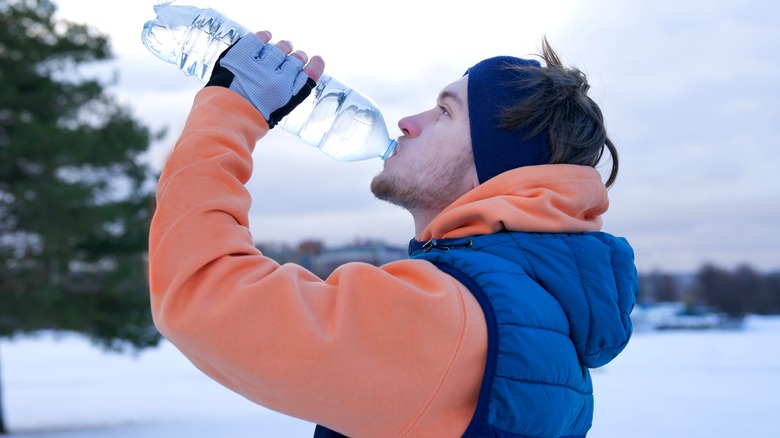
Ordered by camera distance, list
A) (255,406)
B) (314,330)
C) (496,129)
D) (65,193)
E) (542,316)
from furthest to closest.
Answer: (255,406)
(65,193)
(496,129)
(542,316)
(314,330)

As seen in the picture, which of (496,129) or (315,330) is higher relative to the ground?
(496,129)

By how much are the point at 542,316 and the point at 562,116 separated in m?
0.55

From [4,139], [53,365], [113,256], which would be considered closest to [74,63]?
[4,139]

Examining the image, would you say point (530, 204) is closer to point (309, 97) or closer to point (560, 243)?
point (560, 243)

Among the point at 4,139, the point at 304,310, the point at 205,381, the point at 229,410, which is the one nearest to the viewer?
the point at 304,310

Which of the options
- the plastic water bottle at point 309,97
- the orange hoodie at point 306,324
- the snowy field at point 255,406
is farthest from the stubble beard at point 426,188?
the snowy field at point 255,406

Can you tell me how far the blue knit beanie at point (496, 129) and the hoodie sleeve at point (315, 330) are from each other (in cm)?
44

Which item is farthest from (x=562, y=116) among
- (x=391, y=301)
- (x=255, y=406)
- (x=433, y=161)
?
(x=255, y=406)

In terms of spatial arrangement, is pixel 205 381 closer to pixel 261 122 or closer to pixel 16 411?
pixel 16 411

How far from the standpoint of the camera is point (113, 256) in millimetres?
10750

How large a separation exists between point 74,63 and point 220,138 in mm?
10499

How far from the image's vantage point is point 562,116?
1540 mm

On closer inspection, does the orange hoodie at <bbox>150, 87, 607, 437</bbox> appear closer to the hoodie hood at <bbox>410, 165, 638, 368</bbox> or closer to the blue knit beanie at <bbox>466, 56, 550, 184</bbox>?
the hoodie hood at <bbox>410, 165, 638, 368</bbox>

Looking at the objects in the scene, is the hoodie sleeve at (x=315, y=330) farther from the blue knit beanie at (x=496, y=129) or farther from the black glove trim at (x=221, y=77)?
the blue knit beanie at (x=496, y=129)
